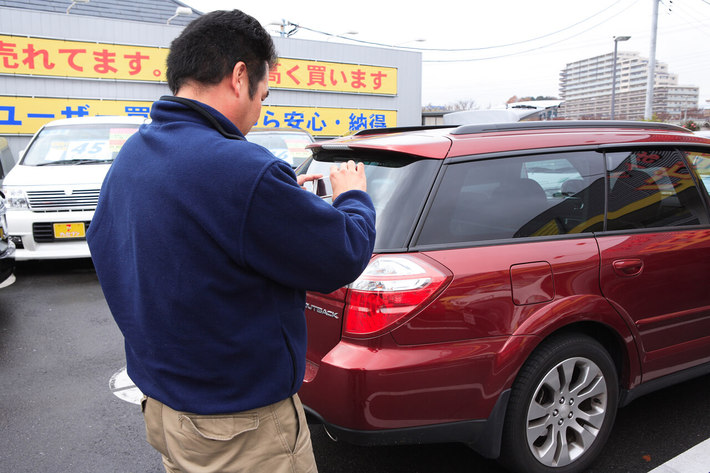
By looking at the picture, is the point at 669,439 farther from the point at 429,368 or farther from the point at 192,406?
the point at 192,406

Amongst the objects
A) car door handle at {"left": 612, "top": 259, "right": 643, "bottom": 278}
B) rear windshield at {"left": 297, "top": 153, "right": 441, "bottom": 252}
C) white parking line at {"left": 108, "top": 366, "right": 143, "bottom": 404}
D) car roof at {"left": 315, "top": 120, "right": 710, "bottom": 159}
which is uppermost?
car roof at {"left": 315, "top": 120, "right": 710, "bottom": 159}

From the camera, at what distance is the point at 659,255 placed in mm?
2805

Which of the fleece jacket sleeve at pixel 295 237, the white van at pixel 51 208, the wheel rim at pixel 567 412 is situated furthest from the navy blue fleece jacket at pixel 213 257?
the white van at pixel 51 208

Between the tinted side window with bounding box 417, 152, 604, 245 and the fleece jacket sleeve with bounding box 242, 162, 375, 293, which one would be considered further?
the tinted side window with bounding box 417, 152, 604, 245

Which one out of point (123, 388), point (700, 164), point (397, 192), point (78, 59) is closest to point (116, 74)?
point (78, 59)

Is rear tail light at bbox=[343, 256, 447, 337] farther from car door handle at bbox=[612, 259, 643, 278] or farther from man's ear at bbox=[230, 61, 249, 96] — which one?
man's ear at bbox=[230, 61, 249, 96]

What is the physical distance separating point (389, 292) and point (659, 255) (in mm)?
1487

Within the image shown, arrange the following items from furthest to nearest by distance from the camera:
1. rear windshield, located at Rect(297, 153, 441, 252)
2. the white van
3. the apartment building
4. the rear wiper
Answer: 1. the apartment building
2. the rear wiper
3. the white van
4. rear windshield, located at Rect(297, 153, 441, 252)

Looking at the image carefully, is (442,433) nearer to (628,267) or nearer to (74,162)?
(628,267)

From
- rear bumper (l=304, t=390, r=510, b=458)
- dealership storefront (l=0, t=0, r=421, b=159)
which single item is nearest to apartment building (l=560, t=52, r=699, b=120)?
dealership storefront (l=0, t=0, r=421, b=159)

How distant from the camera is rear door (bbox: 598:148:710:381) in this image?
2.70m

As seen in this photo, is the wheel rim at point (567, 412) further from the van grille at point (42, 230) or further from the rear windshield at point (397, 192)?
the van grille at point (42, 230)

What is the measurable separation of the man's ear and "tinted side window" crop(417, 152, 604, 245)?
114 cm

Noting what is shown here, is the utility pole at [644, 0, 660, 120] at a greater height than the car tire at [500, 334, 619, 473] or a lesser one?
greater
